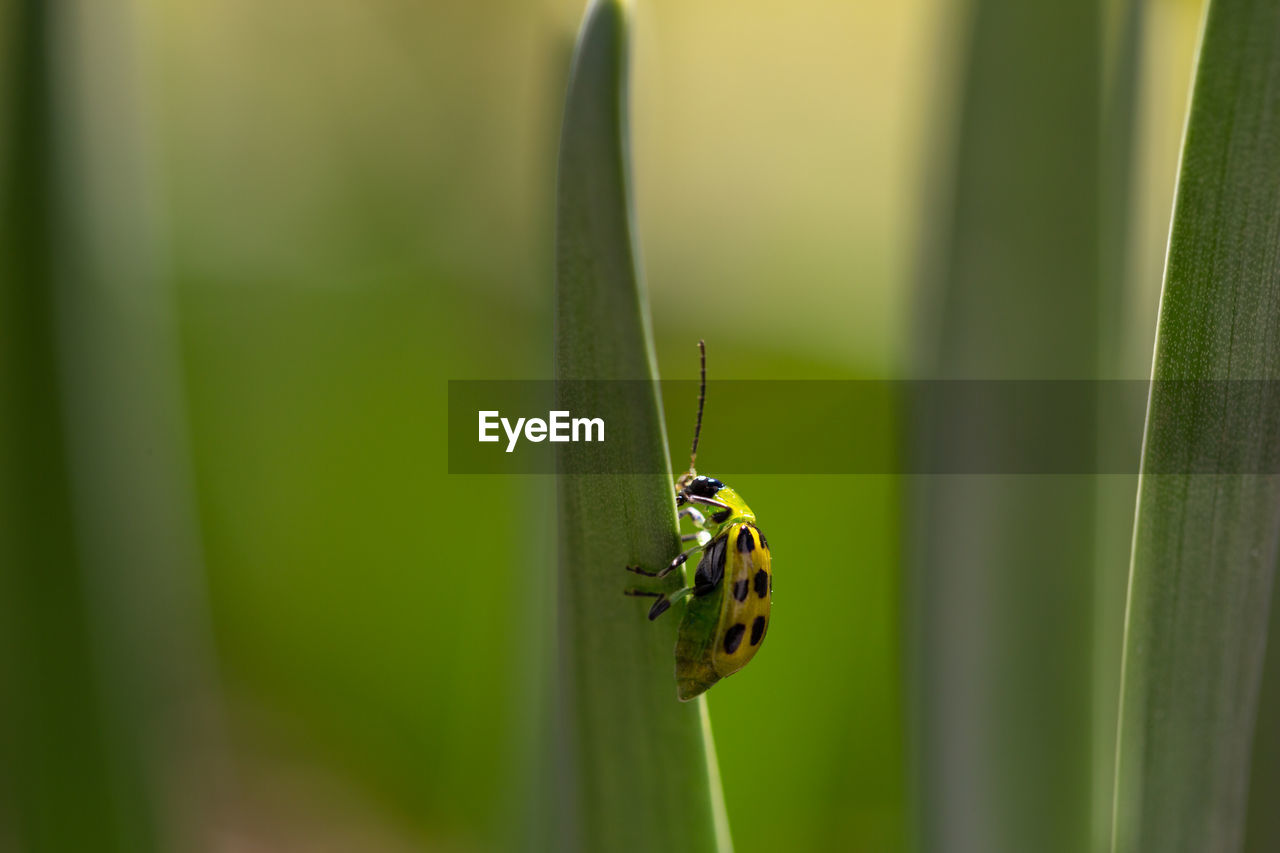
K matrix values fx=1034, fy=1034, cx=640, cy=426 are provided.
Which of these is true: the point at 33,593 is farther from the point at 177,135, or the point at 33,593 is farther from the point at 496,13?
the point at 496,13

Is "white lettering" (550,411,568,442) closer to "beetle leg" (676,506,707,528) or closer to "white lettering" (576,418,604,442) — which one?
"white lettering" (576,418,604,442)

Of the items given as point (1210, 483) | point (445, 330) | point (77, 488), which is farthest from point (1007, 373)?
point (445, 330)

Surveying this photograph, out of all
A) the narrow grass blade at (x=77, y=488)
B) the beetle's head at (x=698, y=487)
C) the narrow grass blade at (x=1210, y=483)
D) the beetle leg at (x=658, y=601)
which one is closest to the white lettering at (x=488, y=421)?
the beetle's head at (x=698, y=487)

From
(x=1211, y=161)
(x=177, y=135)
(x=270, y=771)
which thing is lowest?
(x=270, y=771)

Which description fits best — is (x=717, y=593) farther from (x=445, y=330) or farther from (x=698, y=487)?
(x=445, y=330)

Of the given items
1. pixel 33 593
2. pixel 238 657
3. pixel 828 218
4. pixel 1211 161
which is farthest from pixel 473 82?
pixel 1211 161

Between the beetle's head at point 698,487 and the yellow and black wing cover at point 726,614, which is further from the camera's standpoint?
the beetle's head at point 698,487

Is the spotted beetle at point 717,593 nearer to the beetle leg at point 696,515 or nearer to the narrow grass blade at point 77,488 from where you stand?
the beetle leg at point 696,515
